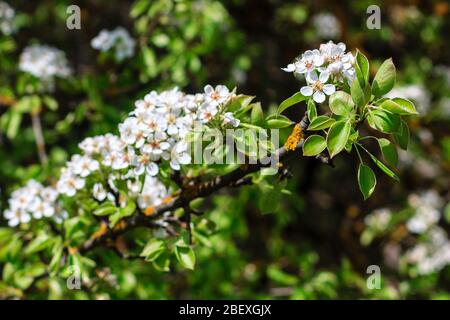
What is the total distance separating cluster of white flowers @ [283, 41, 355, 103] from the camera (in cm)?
133

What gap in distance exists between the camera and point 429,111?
3.53m

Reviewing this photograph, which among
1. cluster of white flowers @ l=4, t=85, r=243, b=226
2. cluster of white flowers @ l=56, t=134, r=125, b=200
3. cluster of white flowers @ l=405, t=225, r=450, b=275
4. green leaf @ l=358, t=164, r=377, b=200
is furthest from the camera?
cluster of white flowers @ l=405, t=225, r=450, b=275

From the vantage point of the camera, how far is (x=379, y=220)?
3.22 m

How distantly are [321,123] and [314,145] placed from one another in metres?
0.06

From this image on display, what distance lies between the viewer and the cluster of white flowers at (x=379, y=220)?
319 cm

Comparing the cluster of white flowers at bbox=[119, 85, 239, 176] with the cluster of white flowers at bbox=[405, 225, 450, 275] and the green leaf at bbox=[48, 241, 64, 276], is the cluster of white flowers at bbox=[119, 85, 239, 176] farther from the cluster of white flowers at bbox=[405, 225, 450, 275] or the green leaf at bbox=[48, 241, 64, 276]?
the cluster of white flowers at bbox=[405, 225, 450, 275]

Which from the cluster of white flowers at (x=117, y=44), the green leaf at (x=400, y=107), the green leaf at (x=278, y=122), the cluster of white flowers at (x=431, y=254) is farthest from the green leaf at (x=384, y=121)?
the cluster of white flowers at (x=431, y=254)

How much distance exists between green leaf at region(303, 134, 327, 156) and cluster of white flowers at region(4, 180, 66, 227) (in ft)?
3.06

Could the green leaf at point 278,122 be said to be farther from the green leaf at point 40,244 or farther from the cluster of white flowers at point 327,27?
the cluster of white flowers at point 327,27

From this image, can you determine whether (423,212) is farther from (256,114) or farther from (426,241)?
(256,114)

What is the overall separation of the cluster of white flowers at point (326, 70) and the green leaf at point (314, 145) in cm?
9

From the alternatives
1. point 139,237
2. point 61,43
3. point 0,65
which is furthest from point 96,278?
point 61,43

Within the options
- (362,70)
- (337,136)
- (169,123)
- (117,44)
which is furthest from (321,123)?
(117,44)

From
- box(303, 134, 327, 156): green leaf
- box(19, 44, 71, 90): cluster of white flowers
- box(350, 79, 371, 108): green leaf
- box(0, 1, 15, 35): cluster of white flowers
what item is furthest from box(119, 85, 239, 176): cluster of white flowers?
box(0, 1, 15, 35): cluster of white flowers
